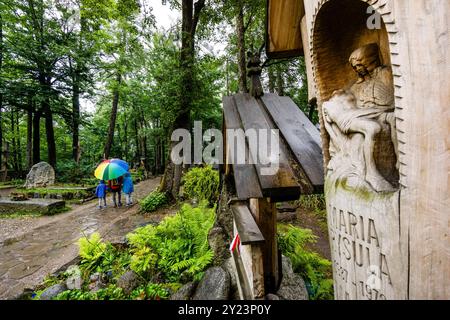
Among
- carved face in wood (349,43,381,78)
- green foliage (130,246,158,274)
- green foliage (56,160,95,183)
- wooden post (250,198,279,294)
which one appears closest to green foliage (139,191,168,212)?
green foliage (130,246,158,274)

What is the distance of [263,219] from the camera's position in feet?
8.52

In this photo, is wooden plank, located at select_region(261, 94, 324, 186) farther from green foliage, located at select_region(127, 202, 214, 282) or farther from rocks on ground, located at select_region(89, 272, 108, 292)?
rocks on ground, located at select_region(89, 272, 108, 292)

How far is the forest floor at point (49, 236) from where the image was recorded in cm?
423

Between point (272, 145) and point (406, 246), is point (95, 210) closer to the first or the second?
point (272, 145)

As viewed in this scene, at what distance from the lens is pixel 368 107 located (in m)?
1.09

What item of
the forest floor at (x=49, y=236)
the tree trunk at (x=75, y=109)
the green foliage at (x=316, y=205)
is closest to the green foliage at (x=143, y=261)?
the forest floor at (x=49, y=236)

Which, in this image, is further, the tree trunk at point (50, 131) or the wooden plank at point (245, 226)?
the tree trunk at point (50, 131)

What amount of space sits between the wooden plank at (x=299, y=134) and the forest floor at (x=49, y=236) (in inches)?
183

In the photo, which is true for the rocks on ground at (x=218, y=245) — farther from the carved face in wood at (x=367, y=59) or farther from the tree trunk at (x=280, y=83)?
the tree trunk at (x=280, y=83)

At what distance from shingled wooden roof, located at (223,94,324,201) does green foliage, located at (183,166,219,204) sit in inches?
209

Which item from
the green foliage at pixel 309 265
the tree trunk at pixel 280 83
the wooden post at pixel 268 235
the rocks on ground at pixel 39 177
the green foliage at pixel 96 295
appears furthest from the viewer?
the rocks on ground at pixel 39 177

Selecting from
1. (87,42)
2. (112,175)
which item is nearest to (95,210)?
(112,175)

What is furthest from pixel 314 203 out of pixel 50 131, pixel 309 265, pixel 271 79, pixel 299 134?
pixel 50 131

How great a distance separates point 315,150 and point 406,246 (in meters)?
0.98
